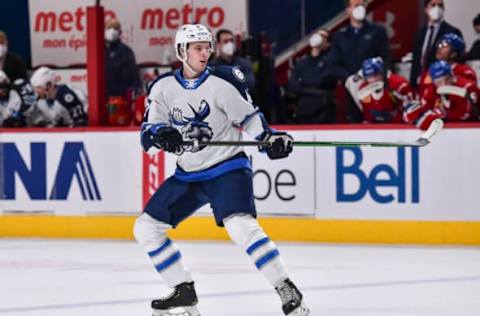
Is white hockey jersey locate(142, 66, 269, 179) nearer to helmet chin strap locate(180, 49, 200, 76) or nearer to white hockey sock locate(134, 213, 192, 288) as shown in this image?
helmet chin strap locate(180, 49, 200, 76)

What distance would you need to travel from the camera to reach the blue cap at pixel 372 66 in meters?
9.96

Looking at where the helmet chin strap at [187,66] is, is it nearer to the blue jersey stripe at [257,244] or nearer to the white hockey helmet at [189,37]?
the white hockey helmet at [189,37]

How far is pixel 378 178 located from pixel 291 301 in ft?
12.8

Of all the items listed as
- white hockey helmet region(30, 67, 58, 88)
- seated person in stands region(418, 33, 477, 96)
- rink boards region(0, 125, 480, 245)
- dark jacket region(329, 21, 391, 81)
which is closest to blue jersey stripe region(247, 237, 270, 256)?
rink boards region(0, 125, 480, 245)

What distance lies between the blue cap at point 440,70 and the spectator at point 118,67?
299cm

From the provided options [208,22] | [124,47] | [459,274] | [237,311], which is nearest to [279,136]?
[237,311]

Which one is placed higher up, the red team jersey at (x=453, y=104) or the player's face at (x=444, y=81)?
the player's face at (x=444, y=81)

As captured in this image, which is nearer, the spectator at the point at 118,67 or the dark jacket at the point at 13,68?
the spectator at the point at 118,67

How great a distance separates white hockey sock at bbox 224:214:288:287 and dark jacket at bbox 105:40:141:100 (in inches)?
228

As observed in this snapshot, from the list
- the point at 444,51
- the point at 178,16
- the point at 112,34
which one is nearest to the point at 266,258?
the point at 444,51

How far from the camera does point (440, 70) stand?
9.59 meters

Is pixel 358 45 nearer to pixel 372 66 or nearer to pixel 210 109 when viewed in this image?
pixel 372 66

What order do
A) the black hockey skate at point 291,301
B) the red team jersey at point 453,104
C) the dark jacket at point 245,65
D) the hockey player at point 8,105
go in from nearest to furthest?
the black hockey skate at point 291,301
the red team jersey at point 453,104
the dark jacket at point 245,65
the hockey player at point 8,105

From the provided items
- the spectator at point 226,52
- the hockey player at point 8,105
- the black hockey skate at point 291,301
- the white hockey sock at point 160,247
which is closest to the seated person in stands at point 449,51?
the spectator at point 226,52
